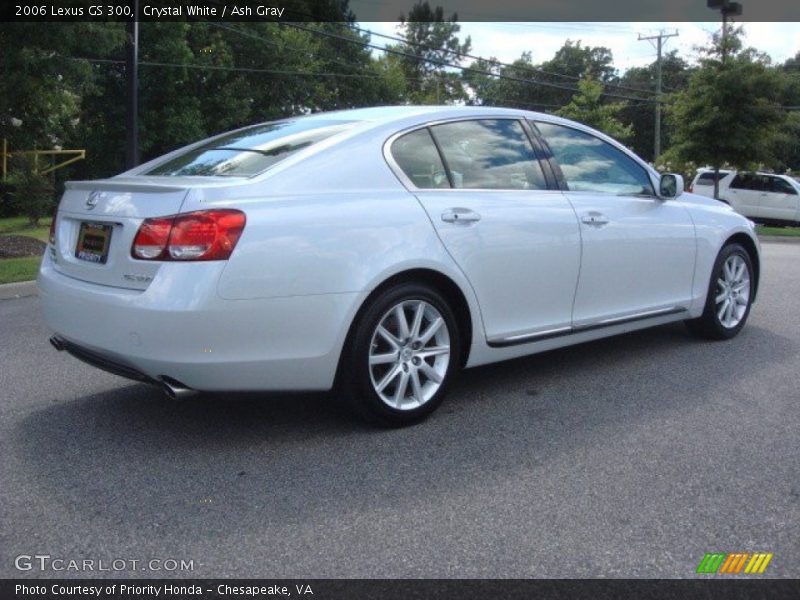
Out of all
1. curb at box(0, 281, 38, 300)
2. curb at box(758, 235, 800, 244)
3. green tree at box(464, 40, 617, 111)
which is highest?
green tree at box(464, 40, 617, 111)

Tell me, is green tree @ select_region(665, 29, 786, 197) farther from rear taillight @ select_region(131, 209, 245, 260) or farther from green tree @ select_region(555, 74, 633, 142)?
rear taillight @ select_region(131, 209, 245, 260)

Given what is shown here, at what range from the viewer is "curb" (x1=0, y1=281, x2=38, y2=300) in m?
8.58

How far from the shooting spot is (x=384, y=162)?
4.05m

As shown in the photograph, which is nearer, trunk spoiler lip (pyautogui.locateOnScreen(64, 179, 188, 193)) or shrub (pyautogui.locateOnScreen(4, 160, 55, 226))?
trunk spoiler lip (pyautogui.locateOnScreen(64, 179, 188, 193))

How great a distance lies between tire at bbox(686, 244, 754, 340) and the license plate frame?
4.13m

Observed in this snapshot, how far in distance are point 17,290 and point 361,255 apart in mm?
6474

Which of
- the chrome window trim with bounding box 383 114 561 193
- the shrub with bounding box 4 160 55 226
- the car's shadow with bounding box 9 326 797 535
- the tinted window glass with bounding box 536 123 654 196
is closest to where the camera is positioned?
the car's shadow with bounding box 9 326 797 535

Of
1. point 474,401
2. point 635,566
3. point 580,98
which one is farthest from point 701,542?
point 580,98

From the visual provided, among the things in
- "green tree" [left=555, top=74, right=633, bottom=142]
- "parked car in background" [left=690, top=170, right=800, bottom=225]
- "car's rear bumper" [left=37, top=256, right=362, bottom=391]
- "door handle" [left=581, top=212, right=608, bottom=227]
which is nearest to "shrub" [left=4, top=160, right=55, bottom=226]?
"car's rear bumper" [left=37, top=256, right=362, bottom=391]

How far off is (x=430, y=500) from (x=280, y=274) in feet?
3.78

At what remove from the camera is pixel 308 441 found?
3.84m

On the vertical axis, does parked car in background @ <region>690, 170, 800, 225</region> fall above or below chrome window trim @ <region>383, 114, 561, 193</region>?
below

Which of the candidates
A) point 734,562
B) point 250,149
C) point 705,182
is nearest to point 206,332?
point 250,149
